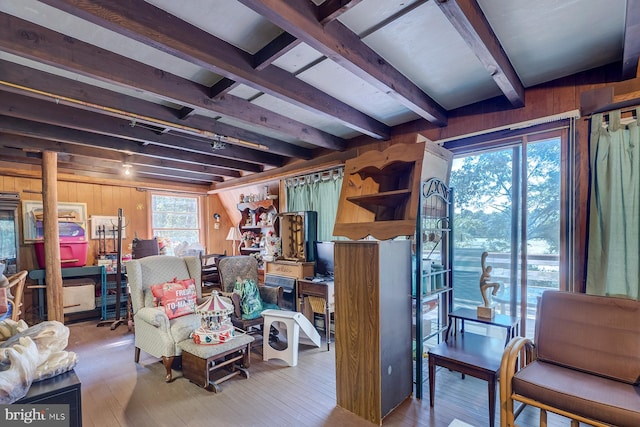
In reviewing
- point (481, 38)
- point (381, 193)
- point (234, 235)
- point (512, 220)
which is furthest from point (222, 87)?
point (234, 235)

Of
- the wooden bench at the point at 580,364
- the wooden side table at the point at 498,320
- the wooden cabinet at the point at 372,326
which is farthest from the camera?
the wooden side table at the point at 498,320

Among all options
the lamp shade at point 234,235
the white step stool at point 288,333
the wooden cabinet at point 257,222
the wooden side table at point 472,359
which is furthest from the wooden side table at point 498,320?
the lamp shade at point 234,235

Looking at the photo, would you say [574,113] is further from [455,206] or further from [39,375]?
[39,375]

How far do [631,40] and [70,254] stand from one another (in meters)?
6.63

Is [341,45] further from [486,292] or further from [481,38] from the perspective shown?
[486,292]

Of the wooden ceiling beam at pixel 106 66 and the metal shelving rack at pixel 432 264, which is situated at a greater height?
the wooden ceiling beam at pixel 106 66

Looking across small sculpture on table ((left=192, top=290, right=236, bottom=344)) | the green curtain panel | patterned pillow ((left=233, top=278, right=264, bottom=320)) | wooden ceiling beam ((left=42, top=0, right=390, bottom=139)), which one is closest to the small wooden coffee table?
small sculpture on table ((left=192, top=290, right=236, bottom=344))

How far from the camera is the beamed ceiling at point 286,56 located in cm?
159

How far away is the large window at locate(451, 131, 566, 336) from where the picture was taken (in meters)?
2.54

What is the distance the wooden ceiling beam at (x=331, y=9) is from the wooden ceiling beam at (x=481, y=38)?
43 centimetres


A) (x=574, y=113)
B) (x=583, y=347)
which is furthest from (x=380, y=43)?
(x=583, y=347)

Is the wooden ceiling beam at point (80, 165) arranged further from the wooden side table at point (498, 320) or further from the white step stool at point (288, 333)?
the wooden side table at point (498, 320)

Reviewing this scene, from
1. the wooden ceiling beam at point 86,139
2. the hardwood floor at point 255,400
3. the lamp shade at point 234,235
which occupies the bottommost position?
the hardwood floor at point 255,400

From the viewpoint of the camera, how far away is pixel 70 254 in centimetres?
471
